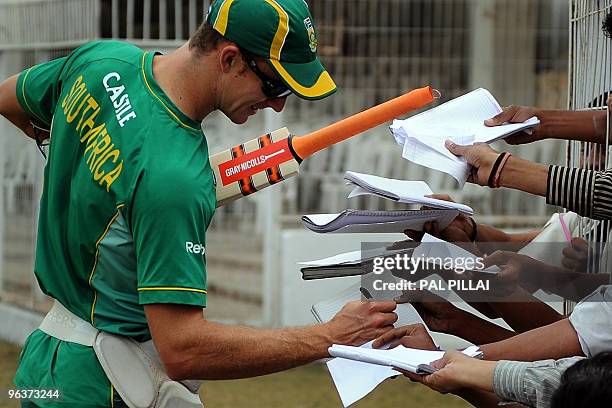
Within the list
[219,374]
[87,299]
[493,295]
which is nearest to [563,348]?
[493,295]

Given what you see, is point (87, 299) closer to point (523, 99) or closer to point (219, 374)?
point (219, 374)

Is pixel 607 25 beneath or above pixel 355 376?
above

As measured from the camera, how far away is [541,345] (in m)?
2.77

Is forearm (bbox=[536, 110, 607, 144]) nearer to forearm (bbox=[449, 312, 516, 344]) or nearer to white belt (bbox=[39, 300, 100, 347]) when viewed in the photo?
forearm (bbox=[449, 312, 516, 344])

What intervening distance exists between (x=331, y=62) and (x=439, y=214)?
16.5 feet

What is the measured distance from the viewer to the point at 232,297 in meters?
8.31

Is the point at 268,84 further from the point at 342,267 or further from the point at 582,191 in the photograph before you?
the point at 582,191

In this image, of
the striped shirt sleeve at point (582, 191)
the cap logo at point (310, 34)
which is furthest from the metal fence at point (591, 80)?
the cap logo at point (310, 34)

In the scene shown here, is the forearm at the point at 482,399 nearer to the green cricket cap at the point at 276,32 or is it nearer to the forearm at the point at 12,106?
the green cricket cap at the point at 276,32

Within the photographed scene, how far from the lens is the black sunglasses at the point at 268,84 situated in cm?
283

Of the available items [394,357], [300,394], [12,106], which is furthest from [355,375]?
[300,394]

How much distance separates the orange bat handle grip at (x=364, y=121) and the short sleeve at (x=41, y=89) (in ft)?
2.30

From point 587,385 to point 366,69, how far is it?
562 centimetres

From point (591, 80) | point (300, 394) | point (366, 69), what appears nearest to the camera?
point (591, 80)
